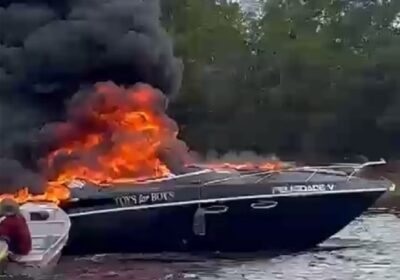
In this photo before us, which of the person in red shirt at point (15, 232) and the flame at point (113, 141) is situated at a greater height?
the flame at point (113, 141)

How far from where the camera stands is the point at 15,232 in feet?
77.3

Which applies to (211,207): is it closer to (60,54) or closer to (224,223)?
(224,223)

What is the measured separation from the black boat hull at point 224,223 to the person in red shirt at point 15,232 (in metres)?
4.58

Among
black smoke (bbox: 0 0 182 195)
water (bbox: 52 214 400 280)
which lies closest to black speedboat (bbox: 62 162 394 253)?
water (bbox: 52 214 400 280)

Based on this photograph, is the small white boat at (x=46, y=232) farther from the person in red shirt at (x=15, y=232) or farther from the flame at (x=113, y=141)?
the flame at (x=113, y=141)

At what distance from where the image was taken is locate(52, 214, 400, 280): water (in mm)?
24422

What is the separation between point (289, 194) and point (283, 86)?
139ft

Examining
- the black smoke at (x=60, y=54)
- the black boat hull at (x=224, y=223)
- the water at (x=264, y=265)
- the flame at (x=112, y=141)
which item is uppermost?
the black smoke at (x=60, y=54)

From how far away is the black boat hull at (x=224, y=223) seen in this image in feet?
92.4

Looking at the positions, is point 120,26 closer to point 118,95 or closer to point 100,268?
point 118,95

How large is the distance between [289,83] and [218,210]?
140ft

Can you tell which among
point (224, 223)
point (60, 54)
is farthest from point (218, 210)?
point (60, 54)

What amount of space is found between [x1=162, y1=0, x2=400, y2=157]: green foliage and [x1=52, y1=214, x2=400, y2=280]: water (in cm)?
3595

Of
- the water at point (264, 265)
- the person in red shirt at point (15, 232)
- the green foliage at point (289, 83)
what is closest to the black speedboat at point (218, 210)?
the water at point (264, 265)
